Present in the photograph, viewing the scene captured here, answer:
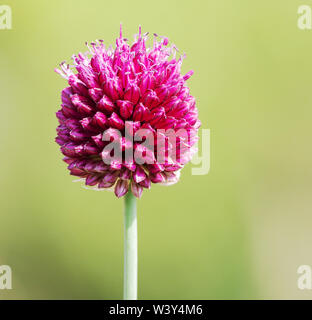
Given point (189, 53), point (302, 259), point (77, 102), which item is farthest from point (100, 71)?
point (302, 259)

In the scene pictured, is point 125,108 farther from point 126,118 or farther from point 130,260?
point 130,260

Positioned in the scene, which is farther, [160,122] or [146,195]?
[146,195]

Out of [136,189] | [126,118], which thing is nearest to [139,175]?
[136,189]

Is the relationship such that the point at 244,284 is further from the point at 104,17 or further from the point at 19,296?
the point at 104,17

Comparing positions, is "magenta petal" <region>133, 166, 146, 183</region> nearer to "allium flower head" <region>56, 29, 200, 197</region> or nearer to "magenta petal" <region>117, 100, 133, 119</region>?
"allium flower head" <region>56, 29, 200, 197</region>

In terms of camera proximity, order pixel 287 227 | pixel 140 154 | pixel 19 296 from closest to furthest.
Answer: pixel 140 154
pixel 19 296
pixel 287 227

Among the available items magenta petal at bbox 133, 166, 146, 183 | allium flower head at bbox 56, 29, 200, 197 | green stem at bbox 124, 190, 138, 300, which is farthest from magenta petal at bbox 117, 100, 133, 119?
green stem at bbox 124, 190, 138, 300

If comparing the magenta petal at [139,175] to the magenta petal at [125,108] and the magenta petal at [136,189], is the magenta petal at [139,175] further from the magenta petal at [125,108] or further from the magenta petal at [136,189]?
the magenta petal at [125,108]

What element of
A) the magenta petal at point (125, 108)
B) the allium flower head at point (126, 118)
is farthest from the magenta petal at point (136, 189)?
the magenta petal at point (125, 108)
